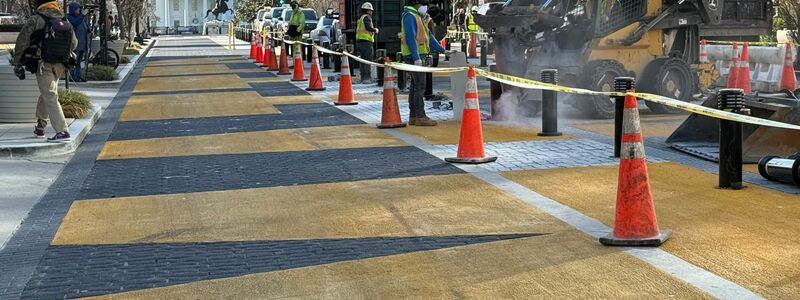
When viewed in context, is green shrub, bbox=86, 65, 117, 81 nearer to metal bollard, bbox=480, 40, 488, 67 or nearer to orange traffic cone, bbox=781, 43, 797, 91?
metal bollard, bbox=480, 40, 488, 67

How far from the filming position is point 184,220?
9172 mm

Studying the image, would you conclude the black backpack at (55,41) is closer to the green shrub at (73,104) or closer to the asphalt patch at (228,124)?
the asphalt patch at (228,124)

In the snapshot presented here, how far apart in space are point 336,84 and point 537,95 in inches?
408

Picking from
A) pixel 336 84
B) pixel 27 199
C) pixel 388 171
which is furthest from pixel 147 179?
pixel 336 84

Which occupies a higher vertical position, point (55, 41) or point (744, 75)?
point (55, 41)

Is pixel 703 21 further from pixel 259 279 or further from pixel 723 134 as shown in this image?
pixel 259 279

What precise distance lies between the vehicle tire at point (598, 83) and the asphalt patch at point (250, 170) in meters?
4.11

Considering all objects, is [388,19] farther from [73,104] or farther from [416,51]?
[73,104]

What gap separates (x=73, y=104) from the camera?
17.3 metres

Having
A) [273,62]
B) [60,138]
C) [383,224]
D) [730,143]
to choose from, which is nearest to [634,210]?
[383,224]

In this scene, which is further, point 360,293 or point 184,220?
point 184,220

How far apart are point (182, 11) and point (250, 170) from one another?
14708 cm

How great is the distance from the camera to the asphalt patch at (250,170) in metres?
11.0

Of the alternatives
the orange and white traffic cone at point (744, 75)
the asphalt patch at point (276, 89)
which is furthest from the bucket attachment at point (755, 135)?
the asphalt patch at point (276, 89)
